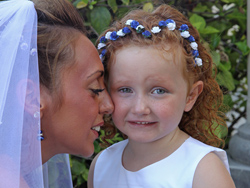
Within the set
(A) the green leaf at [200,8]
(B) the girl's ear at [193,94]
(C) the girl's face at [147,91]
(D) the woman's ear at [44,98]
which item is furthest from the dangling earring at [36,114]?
(A) the green leaf at [200,8]

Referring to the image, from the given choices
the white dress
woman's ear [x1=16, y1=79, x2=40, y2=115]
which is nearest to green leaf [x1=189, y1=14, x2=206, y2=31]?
the white dress

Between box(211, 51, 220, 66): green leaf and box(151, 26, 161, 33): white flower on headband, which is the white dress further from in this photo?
box(211, 51, 220, 66): green leaf

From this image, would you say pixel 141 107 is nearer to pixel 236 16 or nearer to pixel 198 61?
pixel 198 61

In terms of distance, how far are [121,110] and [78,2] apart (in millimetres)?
1359

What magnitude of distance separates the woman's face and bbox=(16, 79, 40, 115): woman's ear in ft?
0.39

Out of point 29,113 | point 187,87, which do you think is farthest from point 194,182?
point 29,113

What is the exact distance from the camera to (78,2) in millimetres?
3113

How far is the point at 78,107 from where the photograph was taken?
1955mm

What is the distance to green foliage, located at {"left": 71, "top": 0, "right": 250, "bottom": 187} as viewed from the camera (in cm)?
312

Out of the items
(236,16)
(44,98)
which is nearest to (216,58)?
(236,16)

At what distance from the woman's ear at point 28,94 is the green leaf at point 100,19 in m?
1.48

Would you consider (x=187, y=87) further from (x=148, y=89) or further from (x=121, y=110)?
(x=121, y=110)

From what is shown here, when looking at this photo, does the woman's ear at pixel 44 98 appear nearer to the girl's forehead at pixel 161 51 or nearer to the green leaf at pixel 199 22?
the girl's forehead at pixel 161 51

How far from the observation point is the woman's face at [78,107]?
6.21 ft
